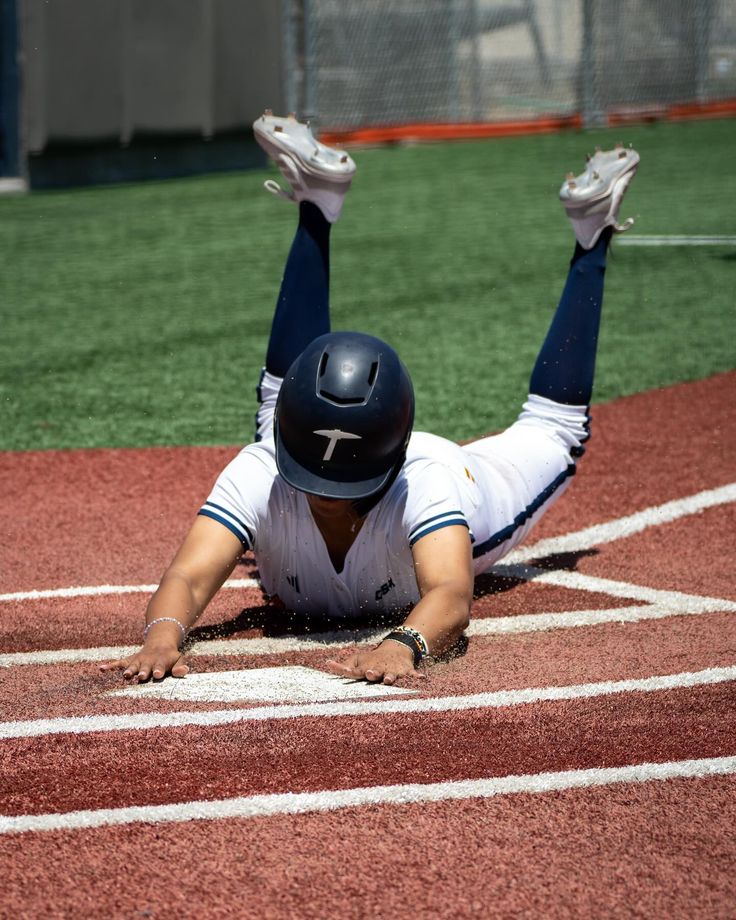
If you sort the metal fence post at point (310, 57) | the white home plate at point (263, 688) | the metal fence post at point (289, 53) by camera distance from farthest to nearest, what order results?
the metal fence post at point (310, 57) < the metal fence post at point (289, 53) < the white home plate at point (263, 688)

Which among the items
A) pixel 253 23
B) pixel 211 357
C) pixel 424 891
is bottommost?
pixel 211 357

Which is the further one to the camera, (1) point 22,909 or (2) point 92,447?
(2) point 92,447

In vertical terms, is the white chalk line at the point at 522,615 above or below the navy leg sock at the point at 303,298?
below

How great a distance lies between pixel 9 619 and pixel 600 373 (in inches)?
185

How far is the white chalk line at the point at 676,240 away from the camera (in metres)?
12.3

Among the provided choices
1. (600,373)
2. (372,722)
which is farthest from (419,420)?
(372,722)

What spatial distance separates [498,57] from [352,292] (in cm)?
1369

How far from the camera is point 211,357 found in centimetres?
876

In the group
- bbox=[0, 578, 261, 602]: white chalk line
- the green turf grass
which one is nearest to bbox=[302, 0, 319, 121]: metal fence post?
the green turf grass

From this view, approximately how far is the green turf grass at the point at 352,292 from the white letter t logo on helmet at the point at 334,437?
3.19m

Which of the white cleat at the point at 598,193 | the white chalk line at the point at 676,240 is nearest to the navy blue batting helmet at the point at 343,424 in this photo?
the white cleat at the point at 598,193

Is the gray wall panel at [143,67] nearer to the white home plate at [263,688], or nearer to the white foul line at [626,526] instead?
the white foul line at [626,526]

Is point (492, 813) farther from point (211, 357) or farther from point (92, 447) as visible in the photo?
point (211, 357)

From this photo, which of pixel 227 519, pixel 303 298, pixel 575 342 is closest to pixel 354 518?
pixel 227 519
